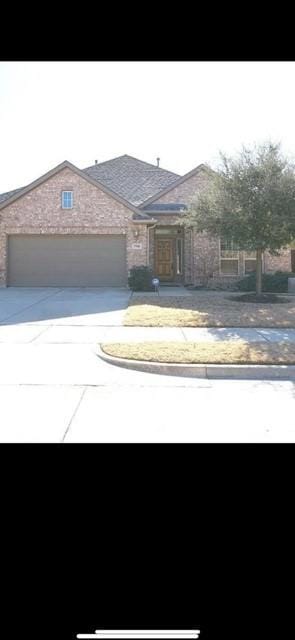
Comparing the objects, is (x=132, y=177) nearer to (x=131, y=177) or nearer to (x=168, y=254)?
(x=131, y=177)

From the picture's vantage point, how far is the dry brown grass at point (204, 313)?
33.3ft

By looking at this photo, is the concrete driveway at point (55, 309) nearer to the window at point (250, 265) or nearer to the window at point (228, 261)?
the window at point (228, 261)

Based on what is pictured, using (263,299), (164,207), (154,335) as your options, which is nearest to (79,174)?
(164,207)

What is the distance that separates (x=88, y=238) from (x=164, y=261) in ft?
11.8

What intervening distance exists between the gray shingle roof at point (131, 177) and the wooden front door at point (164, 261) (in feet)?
7.23

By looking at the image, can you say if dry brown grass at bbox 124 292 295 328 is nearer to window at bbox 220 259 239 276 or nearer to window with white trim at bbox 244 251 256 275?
window at bbox 220 259 239 276

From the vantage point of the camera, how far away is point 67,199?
19219 mm

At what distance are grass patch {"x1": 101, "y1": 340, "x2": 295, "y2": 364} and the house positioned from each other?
39.2 ft

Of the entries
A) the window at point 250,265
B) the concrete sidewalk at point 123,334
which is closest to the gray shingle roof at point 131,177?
the window at point 250,265

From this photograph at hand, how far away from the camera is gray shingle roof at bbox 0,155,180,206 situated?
21.8 m

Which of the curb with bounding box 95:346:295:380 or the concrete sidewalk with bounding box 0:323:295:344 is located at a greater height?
the concrete sidewalk with bounding box 0:323:295:344

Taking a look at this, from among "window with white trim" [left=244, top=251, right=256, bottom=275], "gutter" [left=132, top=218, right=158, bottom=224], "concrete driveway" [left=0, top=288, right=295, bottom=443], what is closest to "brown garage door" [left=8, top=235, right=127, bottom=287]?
"gutter" [left=132, top=218, right=158, bottom=224]
